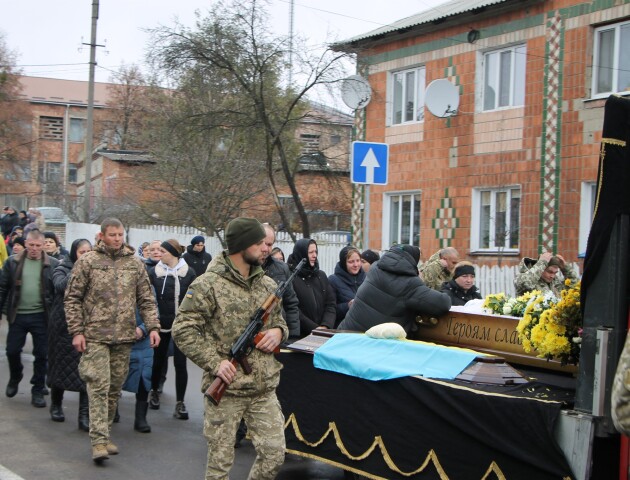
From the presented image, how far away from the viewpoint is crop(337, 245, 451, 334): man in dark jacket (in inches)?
281

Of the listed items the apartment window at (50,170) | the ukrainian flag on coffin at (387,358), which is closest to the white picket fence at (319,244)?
the ukrainian flag on coffin at (387,358)

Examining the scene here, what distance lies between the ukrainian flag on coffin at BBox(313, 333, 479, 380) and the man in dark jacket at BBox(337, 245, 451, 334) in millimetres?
375

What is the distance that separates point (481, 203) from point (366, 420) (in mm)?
12776

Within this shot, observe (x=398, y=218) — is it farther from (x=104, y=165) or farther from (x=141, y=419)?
(x=104, y=165)

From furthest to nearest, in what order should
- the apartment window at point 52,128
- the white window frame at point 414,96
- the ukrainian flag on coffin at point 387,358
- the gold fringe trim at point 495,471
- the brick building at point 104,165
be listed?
the apartment window at point 52,128 → the brick building at point 104,165 → the white window frame at point 414,96 → the ukrainian flag on coffin at point 387,358 → the gold fringe trim at point 495,471

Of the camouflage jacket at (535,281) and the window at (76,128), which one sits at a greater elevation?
the window at (76,128)

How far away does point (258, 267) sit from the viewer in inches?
225

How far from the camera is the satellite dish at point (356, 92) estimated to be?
18508 mm

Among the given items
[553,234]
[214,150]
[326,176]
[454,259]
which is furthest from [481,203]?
[454,259]

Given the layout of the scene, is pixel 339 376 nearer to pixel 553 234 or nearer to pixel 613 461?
pixel 613 461

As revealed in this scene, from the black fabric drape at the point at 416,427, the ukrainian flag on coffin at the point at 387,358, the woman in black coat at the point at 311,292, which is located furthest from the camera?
the woman in black coat at the point at 311,292

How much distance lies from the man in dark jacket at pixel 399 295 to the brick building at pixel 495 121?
960 cm

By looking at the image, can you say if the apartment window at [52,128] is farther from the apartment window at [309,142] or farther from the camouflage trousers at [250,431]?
the camouflage trousers at [250,431]

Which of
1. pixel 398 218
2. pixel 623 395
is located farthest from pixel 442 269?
pixel 398 218
